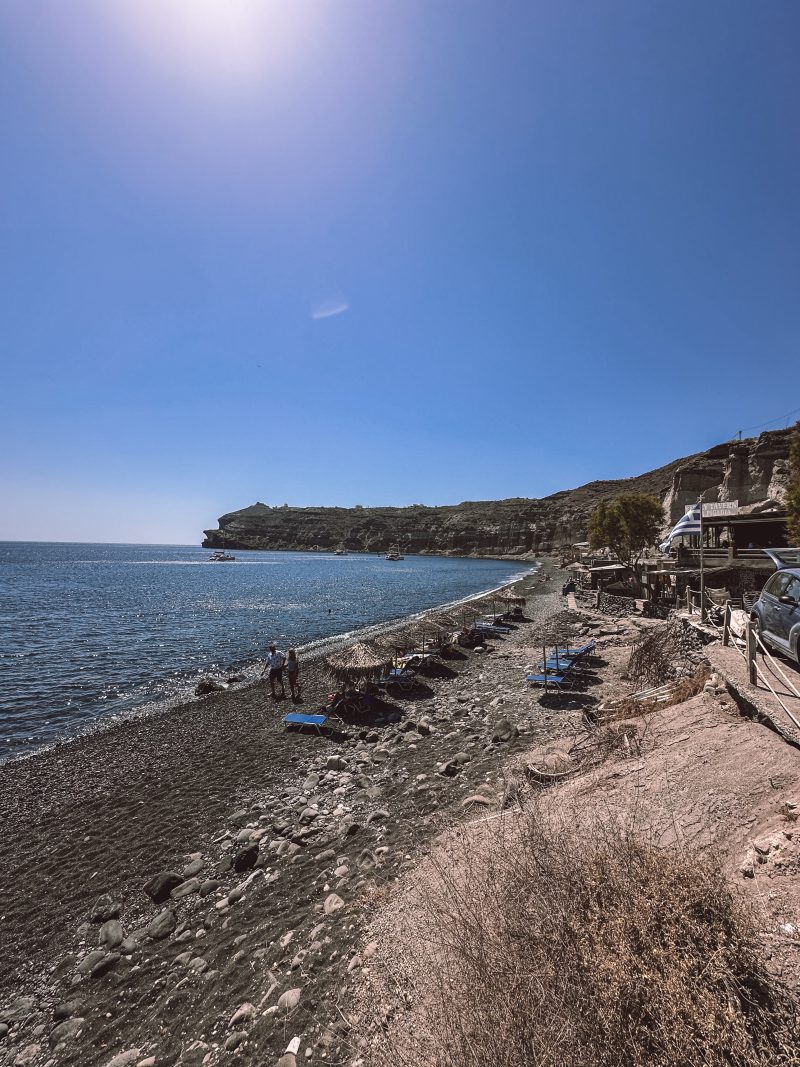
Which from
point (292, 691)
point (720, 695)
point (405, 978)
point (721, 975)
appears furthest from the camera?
point (292, 691)

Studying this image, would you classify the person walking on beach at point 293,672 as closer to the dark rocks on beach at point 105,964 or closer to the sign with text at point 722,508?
the dark rocks on beach at point 105,964

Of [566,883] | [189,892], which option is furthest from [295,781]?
[566,883]

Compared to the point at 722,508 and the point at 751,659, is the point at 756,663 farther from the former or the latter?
the point at 722,508

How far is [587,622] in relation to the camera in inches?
1105

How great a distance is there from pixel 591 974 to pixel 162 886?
7.55 meters

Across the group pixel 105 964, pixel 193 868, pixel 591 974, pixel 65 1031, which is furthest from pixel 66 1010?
pixel 591 974

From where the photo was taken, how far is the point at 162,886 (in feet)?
24.6

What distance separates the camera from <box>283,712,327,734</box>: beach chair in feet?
46.8

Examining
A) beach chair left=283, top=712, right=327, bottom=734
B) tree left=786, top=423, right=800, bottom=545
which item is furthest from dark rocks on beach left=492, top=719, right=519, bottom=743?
tree left=786, top=423, right=800, bottom=545

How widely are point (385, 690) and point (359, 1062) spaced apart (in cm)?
1430

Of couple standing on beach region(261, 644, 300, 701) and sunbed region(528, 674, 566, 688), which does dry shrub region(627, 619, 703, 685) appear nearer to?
sunbed region(528, 674, 566, 688)

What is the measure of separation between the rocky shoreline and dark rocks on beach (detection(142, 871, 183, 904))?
0.04 metres

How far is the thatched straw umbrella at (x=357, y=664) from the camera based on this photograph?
51.9ft

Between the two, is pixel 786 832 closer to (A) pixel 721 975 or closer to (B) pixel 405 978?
(A) pixel 721 975
